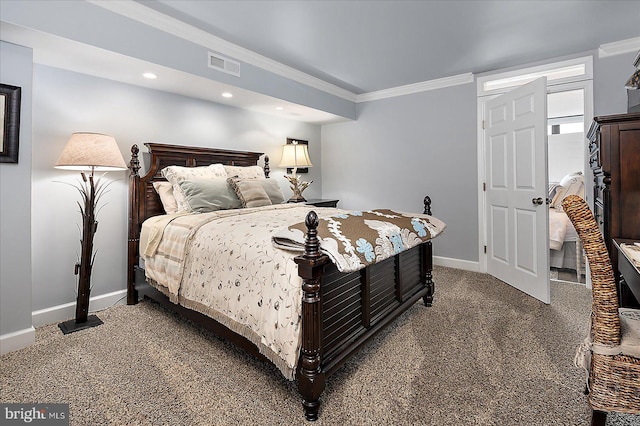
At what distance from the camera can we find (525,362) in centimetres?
196

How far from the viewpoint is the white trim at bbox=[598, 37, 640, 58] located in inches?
120

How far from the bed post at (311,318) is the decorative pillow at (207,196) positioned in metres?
1.61

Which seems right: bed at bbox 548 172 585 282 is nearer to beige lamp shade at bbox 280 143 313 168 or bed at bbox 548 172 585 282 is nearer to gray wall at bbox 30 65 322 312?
beige lamp shade at bbox 280 143 313 168

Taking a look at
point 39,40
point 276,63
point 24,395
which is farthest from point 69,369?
point 276,63

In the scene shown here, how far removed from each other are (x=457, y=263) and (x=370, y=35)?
116 inches

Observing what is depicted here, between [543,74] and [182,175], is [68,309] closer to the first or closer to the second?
[182,175]

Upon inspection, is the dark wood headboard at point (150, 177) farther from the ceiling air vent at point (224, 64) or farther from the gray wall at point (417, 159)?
the gray wall at point (417, 159)

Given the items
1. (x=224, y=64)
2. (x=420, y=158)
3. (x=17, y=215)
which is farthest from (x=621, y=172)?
(x=17, y=215)

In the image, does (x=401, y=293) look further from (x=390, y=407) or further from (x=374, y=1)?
(x=374, y=1)

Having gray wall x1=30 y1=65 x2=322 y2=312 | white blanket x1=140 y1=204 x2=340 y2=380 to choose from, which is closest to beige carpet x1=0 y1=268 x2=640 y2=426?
white blanket x1=140 y1=204 x2=340 y2=380

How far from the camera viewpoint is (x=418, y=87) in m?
4.30

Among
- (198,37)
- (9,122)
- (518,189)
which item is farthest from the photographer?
(518,189)

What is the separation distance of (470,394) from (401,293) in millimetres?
867

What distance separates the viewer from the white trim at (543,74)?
331 centimetres
